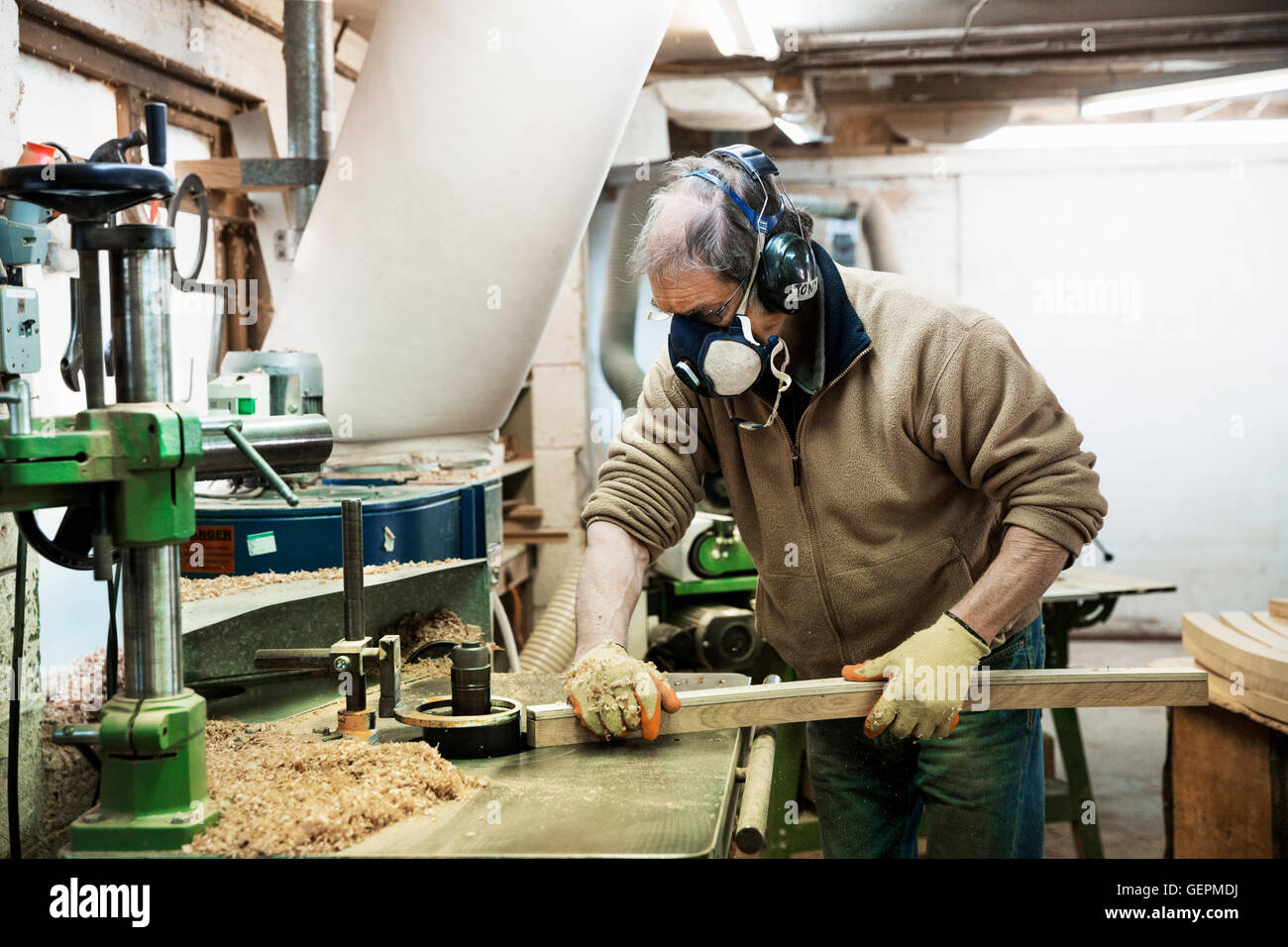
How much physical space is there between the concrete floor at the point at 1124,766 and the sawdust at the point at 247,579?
237cm

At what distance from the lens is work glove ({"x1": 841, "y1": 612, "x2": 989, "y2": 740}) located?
1.29 metres

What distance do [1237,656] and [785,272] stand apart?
123 centimetres

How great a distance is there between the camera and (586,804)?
3.50 ft

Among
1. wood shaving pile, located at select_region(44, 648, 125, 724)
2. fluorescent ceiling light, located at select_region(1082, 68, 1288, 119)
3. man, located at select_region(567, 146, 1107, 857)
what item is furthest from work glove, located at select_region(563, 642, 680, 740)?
fluorescent ceiling light, located at select_region(1082, 68, 1288, 119)

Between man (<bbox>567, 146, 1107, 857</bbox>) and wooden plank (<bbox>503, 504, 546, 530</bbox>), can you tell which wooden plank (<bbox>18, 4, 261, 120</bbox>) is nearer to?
man (<bbox>567, 146, 1107, 857</bbox>)

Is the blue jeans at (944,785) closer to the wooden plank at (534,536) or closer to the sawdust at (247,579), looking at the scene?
the sawdust at (247,579)

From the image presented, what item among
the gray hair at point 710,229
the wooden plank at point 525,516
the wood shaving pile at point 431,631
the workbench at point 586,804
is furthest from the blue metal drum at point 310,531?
the wooden plank at point 525,516

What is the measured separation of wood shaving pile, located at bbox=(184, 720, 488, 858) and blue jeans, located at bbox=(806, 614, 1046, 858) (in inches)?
29.8

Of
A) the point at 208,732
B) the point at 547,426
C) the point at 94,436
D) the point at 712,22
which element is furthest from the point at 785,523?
the point at 547,426

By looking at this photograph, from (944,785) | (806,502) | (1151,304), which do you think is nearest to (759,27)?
(806,502)

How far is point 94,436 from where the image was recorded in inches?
34.8

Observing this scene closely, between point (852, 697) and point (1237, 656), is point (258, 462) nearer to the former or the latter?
point (852, 697)

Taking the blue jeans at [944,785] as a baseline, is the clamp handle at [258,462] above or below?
above

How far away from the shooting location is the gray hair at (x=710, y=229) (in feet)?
4.56
